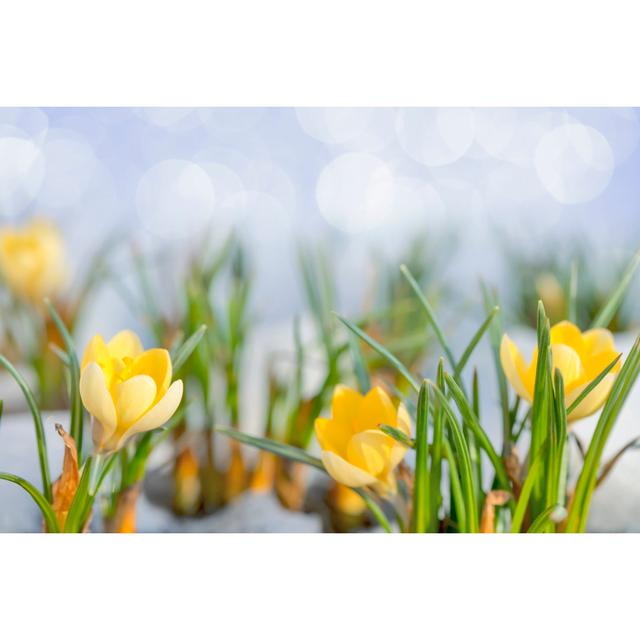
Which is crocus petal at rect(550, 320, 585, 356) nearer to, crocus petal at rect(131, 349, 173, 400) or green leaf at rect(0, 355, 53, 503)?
crocus petal at rect(131, 349, 173, 400)

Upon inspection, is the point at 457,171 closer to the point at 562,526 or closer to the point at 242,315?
the point at 242,315

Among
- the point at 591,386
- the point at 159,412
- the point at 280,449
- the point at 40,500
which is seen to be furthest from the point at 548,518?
the point at 40,500

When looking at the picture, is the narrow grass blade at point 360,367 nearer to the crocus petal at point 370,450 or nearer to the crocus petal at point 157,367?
the crocus petal at point 370,450

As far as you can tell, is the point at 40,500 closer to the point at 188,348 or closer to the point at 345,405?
the point at 188,348
